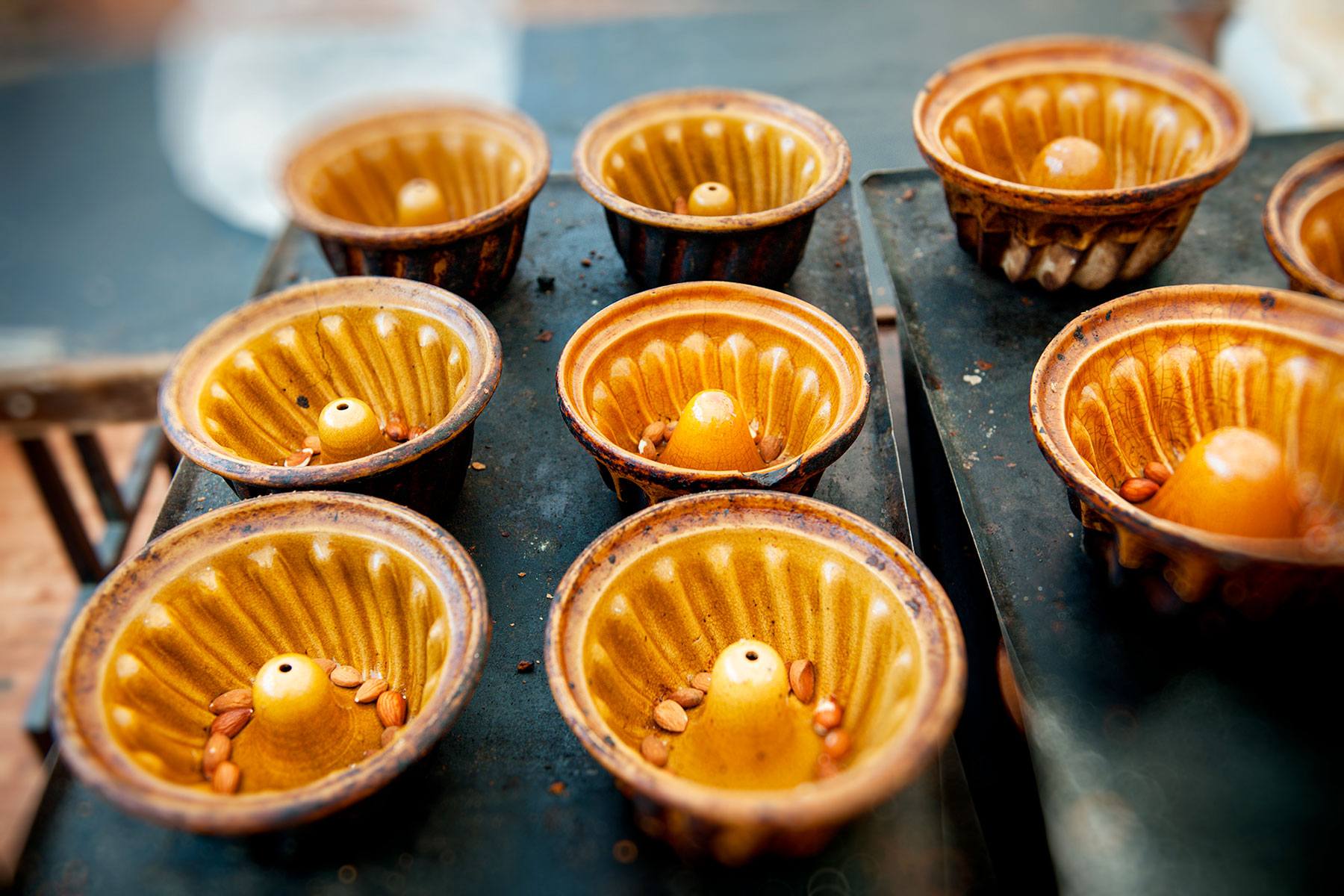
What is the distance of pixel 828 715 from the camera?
1388mm

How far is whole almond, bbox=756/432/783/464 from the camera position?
181 centimetres

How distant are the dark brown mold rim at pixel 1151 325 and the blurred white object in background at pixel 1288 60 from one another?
2319mm

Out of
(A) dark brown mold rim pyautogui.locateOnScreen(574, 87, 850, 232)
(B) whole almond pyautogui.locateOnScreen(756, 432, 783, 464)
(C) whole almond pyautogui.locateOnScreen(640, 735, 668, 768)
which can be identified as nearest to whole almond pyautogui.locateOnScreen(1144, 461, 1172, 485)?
(B) whole almond pyautogui.locateOnScreen(756, 432, 783, 464)

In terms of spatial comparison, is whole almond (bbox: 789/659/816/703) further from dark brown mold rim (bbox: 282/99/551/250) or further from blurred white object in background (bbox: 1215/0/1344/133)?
blurred white object in background (bbox: 1215/0/1344/133)

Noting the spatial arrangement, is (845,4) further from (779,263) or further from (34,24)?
(34,24)

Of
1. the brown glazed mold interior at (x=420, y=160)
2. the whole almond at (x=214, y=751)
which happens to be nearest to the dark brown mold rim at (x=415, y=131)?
the brown glazed mold interior at (x=420, y=160)

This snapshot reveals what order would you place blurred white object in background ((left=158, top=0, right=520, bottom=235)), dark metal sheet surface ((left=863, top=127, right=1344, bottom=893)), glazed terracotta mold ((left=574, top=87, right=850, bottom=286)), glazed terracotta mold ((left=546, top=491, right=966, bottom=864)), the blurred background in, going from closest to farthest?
1. glazed terracotta mold ((left=546, top=491, right=966, bottom=864))
2. dark metal sheet surface ((left=863, top=127, right=1344, bottom=893))
3. glazed terracotta mold ((left=574, top=87, right=850, bottom=286))
4. the blurred background
5. blurred white object in background ((left=158, top=0, right=520, bottom=235))

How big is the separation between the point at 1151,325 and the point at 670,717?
1121 mm

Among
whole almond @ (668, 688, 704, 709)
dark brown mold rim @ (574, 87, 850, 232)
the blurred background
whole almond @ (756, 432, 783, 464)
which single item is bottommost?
the blurred background

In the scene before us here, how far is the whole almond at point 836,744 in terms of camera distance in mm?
1341

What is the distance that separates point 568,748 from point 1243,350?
1.38 metres

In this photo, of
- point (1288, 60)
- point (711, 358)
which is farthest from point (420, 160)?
point (1288, 60)

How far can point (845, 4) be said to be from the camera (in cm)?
477

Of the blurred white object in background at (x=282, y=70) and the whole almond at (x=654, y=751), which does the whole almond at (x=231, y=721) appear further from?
the blurred white object in background at (x=282, y=70)
